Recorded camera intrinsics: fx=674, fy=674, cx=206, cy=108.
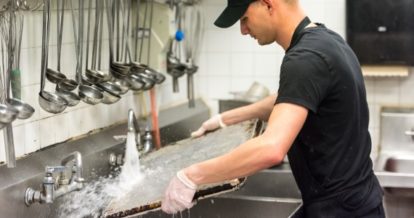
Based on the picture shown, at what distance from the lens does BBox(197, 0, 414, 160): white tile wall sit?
322cm

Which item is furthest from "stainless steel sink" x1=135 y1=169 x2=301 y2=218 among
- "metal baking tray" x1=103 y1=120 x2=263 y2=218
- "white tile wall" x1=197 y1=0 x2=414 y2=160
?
"white tile wall" x1=197 y1=0 x2=414 y2=160

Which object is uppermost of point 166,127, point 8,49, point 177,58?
point 8,49

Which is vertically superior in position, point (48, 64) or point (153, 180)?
point (48, 64)

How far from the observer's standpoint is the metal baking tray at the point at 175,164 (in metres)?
1.75

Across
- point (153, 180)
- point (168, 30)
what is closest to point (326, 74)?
point (153, 180)

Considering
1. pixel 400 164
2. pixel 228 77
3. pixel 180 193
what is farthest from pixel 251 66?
pixel 180 193

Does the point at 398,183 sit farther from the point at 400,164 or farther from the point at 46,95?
the point at 46,95

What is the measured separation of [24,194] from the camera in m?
1.99

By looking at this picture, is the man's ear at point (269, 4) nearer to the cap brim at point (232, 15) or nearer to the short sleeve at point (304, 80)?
the cap brim at point (232, 15)

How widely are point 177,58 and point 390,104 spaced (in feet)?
3.42

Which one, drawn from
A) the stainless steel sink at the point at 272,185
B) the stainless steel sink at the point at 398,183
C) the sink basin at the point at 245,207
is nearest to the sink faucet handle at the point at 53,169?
the sink basin at the point at 245,207

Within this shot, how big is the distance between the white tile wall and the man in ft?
4.30

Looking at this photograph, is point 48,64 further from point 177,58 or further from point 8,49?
point 177,58

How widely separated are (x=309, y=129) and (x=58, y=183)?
0.79 metres
